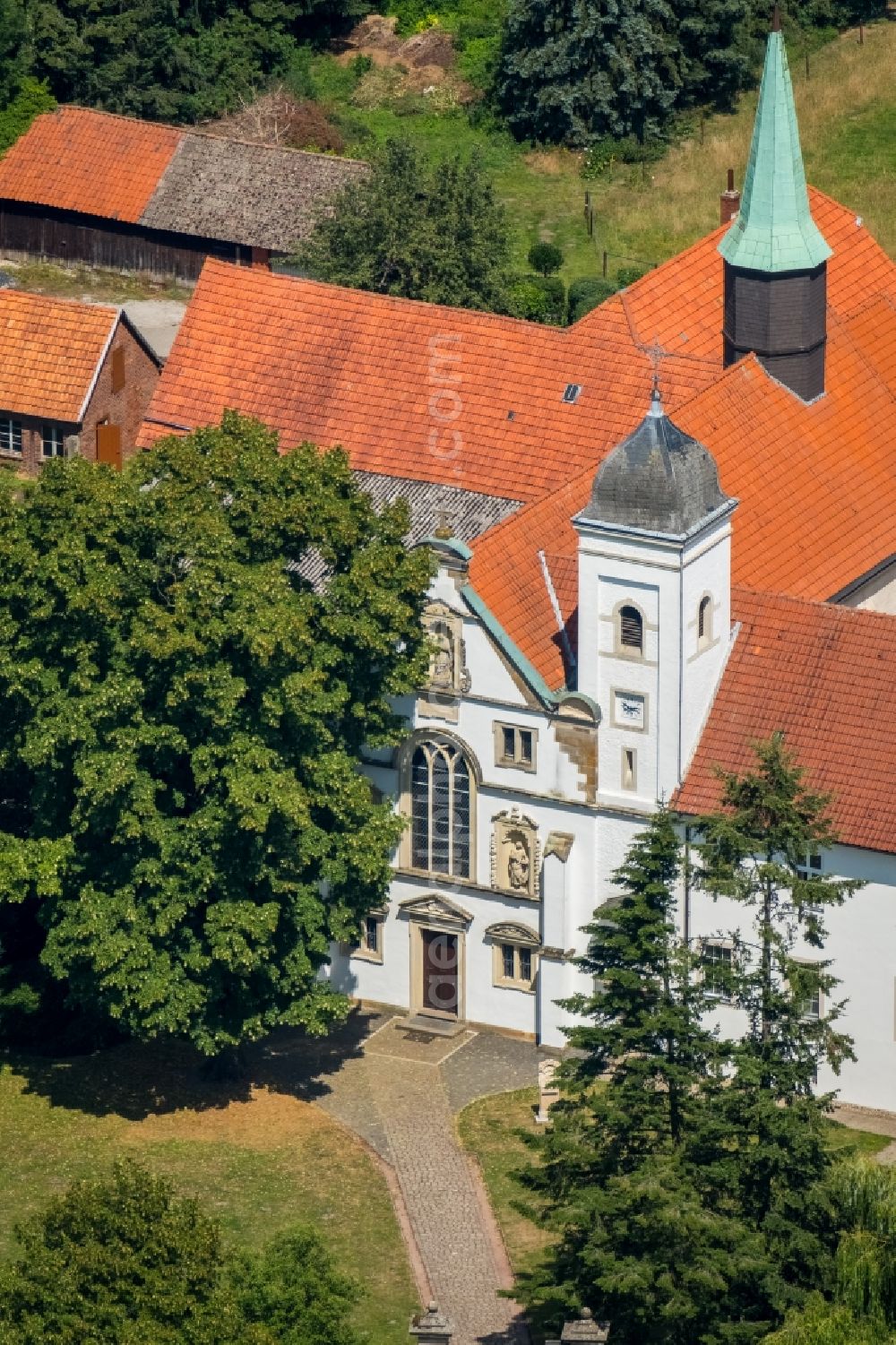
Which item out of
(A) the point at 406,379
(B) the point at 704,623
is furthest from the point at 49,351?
(B) the point at 704,623

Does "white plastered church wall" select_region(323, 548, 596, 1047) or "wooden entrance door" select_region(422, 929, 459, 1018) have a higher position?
"white plastered church wall" select_region(323, 548, 596, 1047)

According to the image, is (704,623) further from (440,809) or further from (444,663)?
(440,809)

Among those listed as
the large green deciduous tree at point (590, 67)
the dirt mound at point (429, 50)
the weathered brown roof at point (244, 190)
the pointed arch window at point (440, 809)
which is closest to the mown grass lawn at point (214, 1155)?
the pointed arch window at point (440, 809)

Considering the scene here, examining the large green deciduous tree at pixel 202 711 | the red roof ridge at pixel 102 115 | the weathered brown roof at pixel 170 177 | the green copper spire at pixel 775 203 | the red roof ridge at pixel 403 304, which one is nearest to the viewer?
the large green deciduous tree at pixel 202 711

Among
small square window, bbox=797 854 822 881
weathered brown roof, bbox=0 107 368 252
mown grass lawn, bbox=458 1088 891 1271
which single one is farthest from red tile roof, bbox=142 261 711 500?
weathered brown roof, bbox=0 107 368 252

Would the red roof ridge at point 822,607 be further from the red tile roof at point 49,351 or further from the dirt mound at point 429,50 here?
the dirt mound at point 429,50

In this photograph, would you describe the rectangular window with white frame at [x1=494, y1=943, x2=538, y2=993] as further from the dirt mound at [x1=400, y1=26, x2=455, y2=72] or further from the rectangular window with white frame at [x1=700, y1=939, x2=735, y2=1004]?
the dirt mound at [x1=400, y1=26, x2=455, y2=72]

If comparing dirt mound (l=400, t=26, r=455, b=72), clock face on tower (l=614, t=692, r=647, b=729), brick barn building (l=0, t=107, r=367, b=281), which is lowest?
clock face on tower (l=614, t=692, r=647, b=729)
